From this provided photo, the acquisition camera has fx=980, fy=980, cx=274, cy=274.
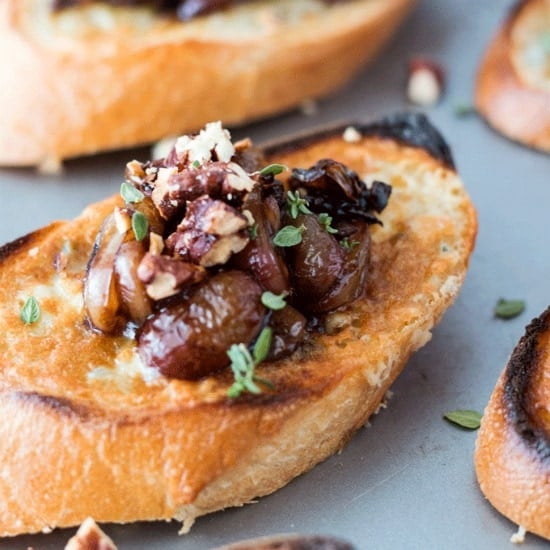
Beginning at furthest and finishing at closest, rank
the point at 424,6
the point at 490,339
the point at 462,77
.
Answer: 1. the point at 424,6
2. the point at 462,77
3. the point at 490,339

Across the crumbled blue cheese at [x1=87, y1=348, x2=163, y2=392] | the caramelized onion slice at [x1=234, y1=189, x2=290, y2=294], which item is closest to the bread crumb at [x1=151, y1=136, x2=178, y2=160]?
the caramelized onion slice at [x1=234, y1=189, x2=290, y2=294]

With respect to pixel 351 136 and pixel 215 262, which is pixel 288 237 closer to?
pixel 215 262

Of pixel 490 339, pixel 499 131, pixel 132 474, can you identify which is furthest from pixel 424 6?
pixel 132 474

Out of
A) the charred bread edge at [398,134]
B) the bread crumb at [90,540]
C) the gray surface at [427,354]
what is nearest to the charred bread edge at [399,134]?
the charred bread edge at [398,134]

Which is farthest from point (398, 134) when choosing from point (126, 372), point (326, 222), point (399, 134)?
point (126, 372)

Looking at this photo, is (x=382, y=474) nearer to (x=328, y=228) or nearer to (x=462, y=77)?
(x=328, y=228)
